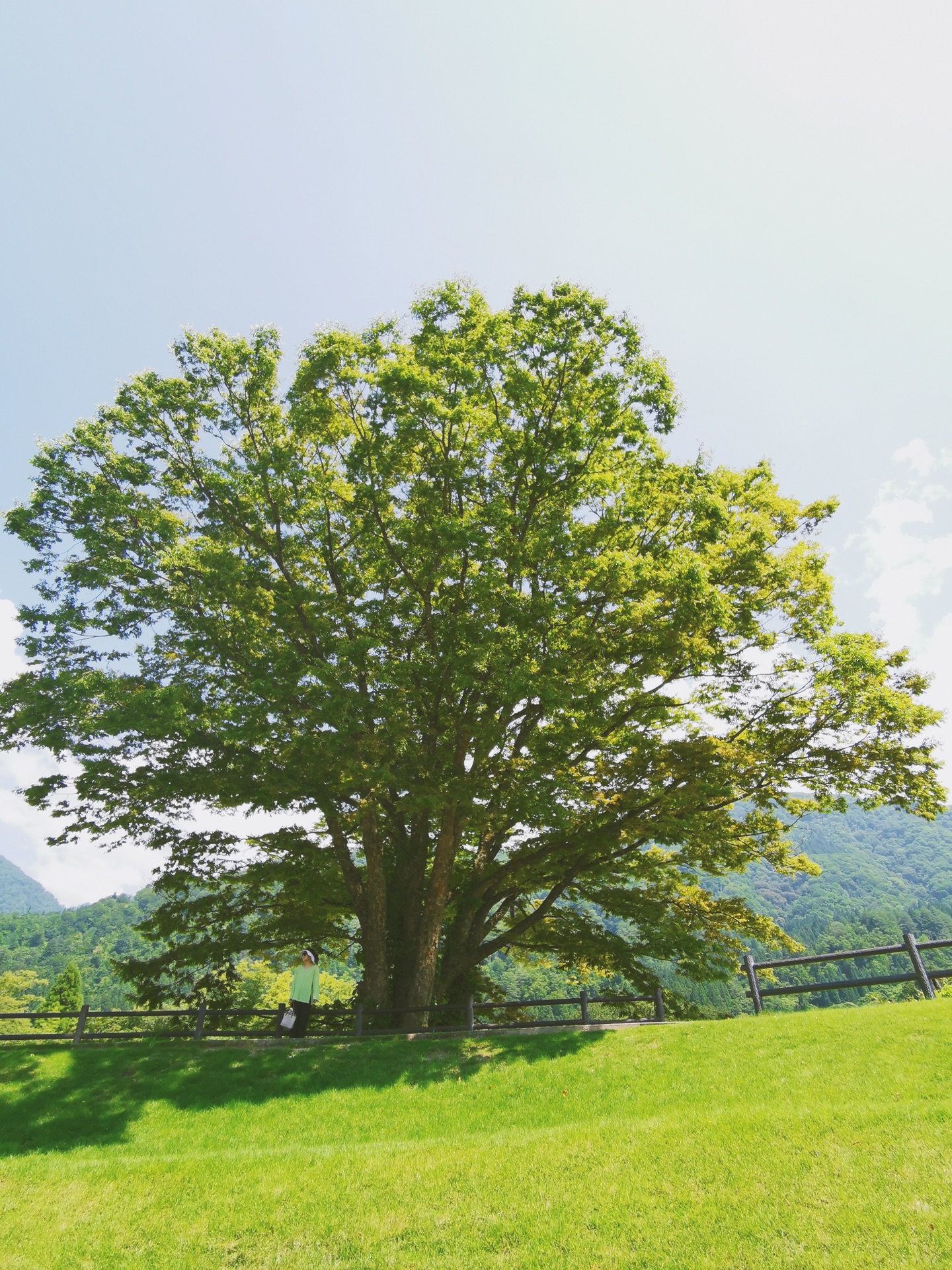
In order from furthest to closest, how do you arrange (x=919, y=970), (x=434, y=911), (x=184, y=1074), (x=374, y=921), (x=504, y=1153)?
1. (x=374, y=921)
2. (x=434, y=911)
3. (x=919, y=970)
4. (x=184, y=1074)
5. (x=504, y=1153)

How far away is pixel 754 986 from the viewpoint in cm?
1667

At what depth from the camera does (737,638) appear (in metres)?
17.1

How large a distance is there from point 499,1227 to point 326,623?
12.2 meters

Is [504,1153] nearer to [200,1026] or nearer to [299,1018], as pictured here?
[299,1018]

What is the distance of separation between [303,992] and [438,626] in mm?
8485

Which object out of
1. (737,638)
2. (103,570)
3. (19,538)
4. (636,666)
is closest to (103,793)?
(103,570)

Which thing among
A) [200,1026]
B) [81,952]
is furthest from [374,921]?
[81,952]

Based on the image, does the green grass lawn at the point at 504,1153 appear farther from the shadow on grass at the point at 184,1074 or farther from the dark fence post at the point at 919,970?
the dark fence post at the point at 919,970

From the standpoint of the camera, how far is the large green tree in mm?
15258

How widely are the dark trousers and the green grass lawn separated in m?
1.47

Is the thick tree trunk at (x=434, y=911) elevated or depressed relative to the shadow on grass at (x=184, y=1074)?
elevated

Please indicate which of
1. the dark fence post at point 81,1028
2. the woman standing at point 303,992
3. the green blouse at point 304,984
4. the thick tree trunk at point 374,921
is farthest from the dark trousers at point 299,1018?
the dark fence post at point 81,1028

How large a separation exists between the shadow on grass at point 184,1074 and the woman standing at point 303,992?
22.8 inches

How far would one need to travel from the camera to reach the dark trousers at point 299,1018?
1523 centimetres
